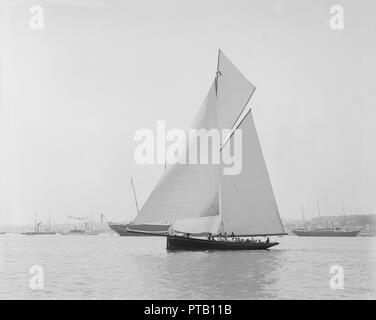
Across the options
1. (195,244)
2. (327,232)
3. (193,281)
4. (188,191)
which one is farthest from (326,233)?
(193,281)

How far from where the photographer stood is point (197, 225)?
39.6 meters

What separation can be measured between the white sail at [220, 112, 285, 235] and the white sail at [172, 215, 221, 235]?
4.07ft

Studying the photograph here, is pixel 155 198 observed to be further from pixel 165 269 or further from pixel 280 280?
pixel 280 280

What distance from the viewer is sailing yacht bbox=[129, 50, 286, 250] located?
36.2 m

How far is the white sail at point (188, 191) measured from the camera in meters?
35.6

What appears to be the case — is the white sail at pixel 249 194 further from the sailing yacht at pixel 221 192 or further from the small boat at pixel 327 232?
the small boat at pixel 327 232

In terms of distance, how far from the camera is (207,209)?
38938 millimetres

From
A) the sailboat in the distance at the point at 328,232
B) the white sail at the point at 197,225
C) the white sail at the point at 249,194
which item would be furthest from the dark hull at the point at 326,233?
the white sail at the point at 197,225

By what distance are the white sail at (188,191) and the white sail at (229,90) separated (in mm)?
2995

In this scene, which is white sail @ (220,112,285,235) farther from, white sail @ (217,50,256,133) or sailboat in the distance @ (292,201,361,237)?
sailboat in the distance @ (292,201,361,237)

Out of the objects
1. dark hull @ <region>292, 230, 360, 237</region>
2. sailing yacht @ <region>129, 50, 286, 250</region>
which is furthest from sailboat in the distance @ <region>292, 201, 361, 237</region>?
sailing yacht @ <region>129, 50, 286, 250</region>
